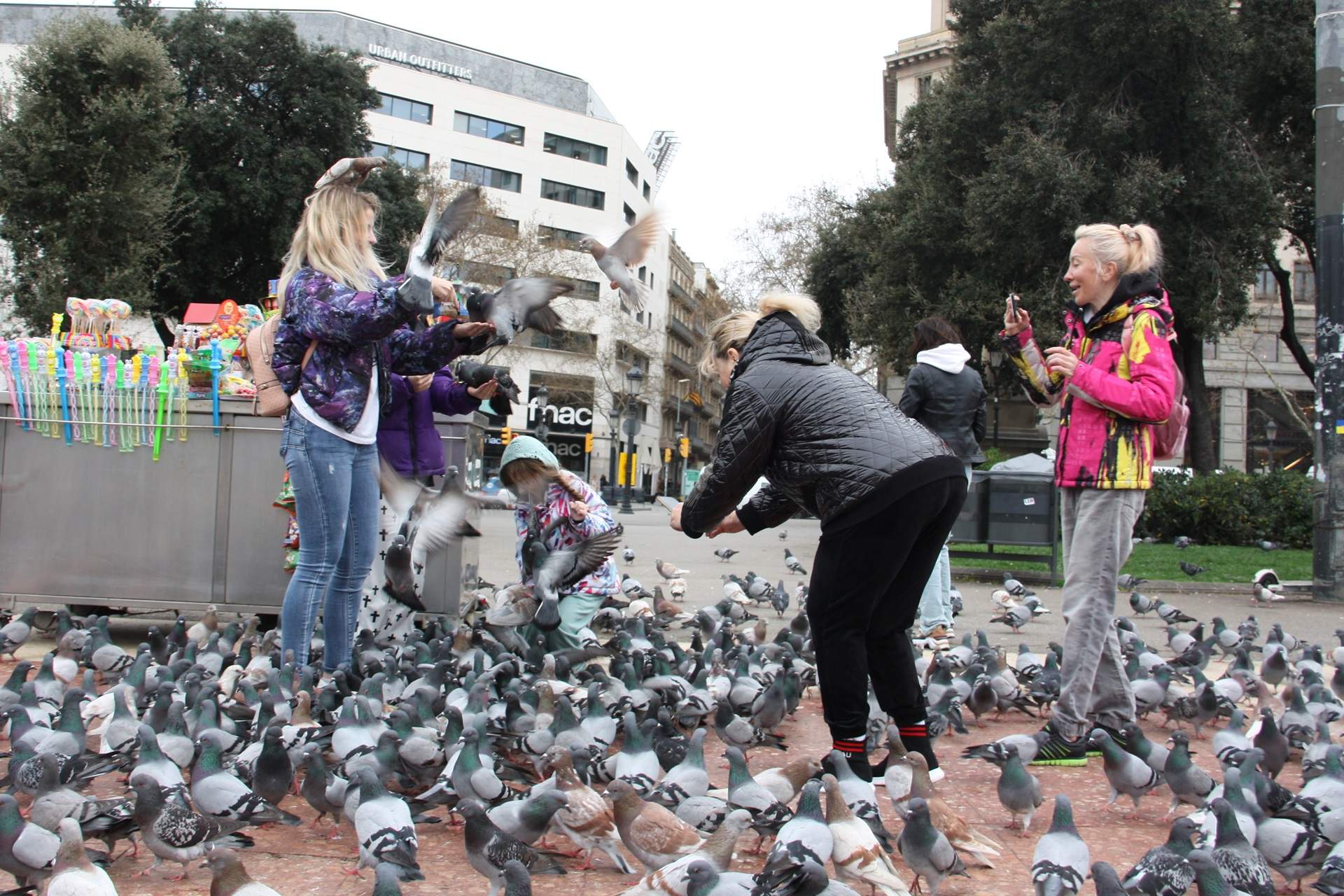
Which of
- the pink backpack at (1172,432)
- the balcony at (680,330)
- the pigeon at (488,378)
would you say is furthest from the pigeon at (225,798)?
the balcony at (680,330)

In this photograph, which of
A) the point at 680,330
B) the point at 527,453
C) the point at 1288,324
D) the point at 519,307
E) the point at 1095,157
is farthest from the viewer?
the point at 680,330

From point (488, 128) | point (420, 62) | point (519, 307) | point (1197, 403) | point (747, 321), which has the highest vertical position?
point (420, 62)

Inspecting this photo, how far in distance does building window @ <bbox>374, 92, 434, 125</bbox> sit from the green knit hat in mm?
49799

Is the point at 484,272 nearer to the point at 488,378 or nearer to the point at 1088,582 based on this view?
the point at 488,378

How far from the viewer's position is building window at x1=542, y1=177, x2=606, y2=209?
58.5m

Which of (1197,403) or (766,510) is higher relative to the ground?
(1197,403)

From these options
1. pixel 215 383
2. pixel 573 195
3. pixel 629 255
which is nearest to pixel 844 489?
pixel 629 255

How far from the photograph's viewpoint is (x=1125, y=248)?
427 cm

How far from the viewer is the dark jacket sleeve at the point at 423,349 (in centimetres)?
504

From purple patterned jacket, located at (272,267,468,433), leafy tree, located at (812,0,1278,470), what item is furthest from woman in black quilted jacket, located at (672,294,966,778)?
leafy tree, located at (812,0,1278,470)

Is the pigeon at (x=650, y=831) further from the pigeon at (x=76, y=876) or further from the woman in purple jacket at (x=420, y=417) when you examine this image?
the woman in purple jacket at (x=420, y=417)

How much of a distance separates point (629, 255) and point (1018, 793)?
154 inches

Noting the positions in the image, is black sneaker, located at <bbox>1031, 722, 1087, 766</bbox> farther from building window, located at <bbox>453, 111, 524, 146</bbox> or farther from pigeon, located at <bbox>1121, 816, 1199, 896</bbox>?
building window, located at <bbox>453, 111, 524, 146</bbox>

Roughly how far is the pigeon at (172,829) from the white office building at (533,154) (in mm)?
42861
